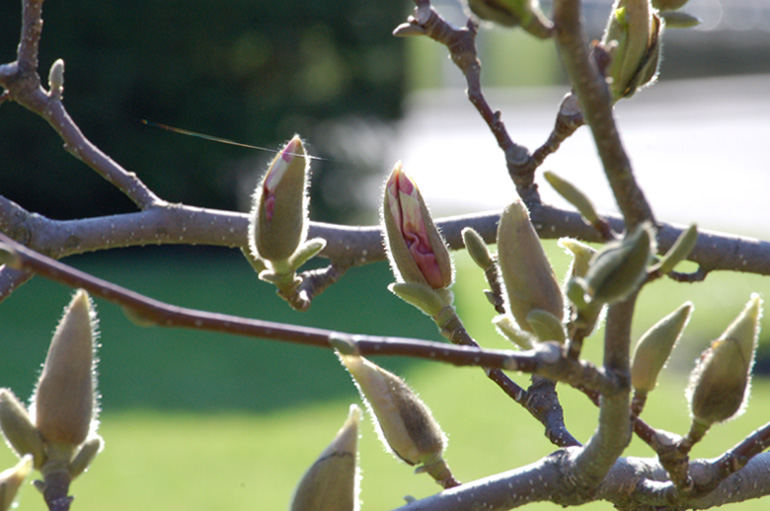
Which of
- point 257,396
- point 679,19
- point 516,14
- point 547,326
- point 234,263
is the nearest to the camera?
point 516,14

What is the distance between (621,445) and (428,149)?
1610 centimetres

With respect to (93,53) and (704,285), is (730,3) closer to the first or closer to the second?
(704,285)

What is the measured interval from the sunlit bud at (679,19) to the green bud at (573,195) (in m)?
0.61

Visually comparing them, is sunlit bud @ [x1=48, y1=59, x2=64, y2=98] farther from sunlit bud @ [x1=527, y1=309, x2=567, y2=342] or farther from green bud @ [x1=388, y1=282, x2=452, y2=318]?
sunlit bud @ [x1=527, y1=309, x2=567, y2=342]

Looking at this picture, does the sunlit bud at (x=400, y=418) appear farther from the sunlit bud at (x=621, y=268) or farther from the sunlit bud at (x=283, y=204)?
the sunlit bud at (x=621, y=268)

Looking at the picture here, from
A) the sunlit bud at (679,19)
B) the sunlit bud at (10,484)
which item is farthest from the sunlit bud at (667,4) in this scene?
the sunlit bud at (10,484)

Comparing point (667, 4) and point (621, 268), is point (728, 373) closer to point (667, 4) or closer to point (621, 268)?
point (621, 268)

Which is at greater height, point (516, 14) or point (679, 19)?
point (679, 19)

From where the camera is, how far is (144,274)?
8.36 metres

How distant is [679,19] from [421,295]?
492 millimetres

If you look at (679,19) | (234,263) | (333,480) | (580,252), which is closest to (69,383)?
(333,480)

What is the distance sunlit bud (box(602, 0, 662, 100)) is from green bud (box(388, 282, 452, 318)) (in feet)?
0.99

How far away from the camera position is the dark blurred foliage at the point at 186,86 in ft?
26.3

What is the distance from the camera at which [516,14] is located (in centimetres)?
63
